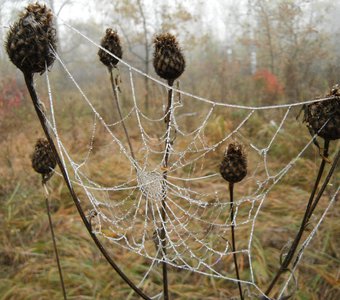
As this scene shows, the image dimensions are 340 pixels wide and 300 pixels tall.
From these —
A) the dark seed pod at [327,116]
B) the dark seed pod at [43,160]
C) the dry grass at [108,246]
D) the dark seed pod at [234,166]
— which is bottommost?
the dry grass at [108,246]

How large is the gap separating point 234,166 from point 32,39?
0.87 m

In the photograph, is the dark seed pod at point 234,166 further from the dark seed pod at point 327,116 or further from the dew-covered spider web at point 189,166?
the dew-covered spider web at point 189,166

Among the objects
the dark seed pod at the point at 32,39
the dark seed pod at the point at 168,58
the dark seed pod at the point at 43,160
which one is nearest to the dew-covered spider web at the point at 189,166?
the dark seed pod at the point at 43,160

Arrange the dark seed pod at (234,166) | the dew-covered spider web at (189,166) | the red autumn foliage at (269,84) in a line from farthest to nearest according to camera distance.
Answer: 1. the red autumn foliage at (269,84)
2. the dew-covered spider web at (189,166)
3. the dark seed pod at (234,166)

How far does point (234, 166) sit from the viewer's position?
150 centimetres

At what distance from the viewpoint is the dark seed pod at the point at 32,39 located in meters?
0.98

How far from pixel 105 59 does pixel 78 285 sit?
1707mm

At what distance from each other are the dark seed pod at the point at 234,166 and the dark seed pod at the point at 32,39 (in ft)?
2.59

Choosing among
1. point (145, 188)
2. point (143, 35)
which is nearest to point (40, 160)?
point (145, 188)

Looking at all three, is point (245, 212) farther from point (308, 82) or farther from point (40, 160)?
point (308, 82)

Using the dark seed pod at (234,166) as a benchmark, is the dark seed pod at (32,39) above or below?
above

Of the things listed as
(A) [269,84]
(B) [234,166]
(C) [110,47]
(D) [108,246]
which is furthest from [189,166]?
(B) [234,166]

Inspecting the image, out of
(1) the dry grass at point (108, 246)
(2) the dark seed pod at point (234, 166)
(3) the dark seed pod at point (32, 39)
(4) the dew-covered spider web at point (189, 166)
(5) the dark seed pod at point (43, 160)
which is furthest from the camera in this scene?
(4) the dew-covered spider web at point (189, 166)

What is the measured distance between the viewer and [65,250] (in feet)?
10.5
